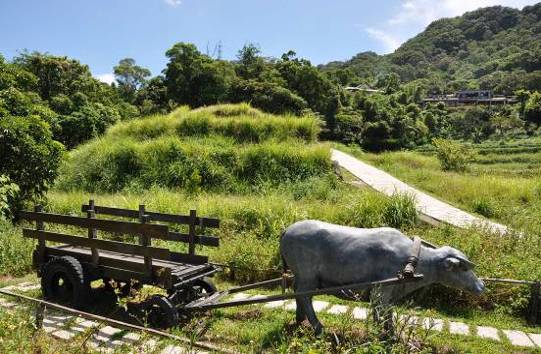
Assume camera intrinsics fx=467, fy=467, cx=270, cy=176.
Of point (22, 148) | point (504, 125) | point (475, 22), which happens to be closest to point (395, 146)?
point (504, 125)

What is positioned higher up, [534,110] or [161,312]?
[534,110]

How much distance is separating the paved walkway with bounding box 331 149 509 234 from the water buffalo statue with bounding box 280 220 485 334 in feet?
15.8

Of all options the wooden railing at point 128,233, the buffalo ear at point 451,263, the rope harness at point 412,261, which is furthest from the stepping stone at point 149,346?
the buffalo ear at point 451,263

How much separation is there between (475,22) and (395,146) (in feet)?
543

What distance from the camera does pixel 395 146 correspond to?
46.6m

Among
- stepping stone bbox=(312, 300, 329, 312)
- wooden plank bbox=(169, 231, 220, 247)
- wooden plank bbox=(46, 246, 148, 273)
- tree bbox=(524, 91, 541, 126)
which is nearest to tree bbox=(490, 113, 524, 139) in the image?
tree bbox=(524, 91, 541, 126)

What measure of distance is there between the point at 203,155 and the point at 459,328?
1052 centimetres

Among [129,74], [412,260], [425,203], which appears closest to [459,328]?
[412,260]

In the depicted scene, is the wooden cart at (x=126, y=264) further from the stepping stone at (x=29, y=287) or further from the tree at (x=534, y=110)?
the tree at (x=534, y=110)

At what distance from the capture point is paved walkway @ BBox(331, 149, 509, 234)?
999 cm

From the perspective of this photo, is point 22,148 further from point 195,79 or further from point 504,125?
point 504,125

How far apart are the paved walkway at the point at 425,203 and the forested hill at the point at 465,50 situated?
4043 inches

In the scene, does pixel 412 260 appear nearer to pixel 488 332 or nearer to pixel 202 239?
pixel 488 332

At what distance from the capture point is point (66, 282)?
6.61 meters
